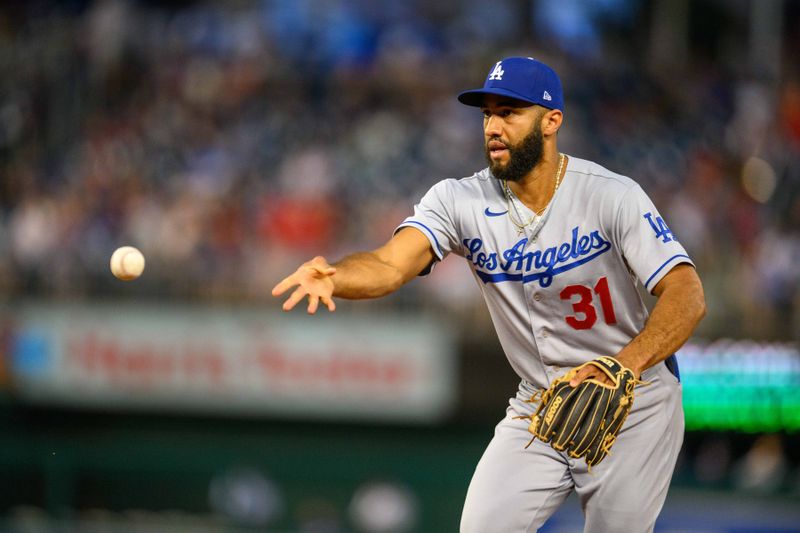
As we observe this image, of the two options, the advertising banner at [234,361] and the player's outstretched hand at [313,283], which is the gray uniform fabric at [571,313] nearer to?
the player's outstretched hand at [313,283]

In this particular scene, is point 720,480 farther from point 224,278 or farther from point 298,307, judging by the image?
point 224,278

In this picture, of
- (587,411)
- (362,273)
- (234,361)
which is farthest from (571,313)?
(234,361)

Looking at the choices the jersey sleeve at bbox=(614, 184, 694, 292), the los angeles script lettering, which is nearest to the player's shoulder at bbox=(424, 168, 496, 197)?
the los angeles script lettering

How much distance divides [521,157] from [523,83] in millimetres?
283

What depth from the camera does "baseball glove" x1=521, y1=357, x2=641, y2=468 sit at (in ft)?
14.1

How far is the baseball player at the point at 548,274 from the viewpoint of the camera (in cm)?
483

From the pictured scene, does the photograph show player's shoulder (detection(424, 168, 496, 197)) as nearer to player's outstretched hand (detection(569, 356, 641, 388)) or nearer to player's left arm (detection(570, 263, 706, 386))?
player's left arm (detection(570, 263, 706, 386))

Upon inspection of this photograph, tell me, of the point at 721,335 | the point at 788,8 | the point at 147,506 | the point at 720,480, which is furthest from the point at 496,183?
the point at 788,8

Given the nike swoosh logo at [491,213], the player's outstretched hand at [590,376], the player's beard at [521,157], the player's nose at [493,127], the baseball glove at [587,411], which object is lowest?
the baseball glove at [587,411]

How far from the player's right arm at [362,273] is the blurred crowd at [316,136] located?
5.90m

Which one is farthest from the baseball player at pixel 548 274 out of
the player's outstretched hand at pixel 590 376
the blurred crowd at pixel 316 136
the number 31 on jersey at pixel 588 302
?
the blurred crowd at pixel 316 136

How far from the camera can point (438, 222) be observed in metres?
5.11

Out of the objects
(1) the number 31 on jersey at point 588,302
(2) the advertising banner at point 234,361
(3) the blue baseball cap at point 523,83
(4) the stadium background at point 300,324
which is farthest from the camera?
(2) the advertising banner at point 234,361

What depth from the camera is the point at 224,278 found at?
37.6 ft
